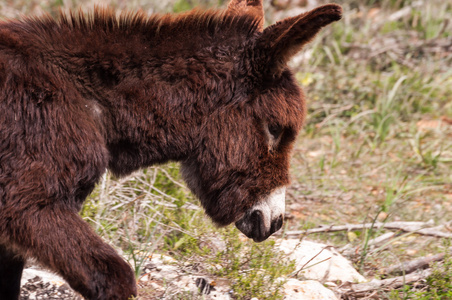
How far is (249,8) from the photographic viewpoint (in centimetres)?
319

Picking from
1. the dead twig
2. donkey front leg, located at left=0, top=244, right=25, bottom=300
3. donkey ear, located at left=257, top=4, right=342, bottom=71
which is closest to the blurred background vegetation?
the dead twig

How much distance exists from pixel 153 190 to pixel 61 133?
6.70ft

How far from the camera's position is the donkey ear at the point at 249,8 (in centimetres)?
299

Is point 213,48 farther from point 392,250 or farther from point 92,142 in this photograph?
A: point 392,250

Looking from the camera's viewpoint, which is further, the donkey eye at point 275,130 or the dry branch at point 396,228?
the dry branch at point 396,228

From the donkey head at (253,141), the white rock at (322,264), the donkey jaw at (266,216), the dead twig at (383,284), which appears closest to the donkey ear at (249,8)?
the donkey head at (253,141)

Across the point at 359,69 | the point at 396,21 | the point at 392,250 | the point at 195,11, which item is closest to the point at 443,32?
the point at 396,21

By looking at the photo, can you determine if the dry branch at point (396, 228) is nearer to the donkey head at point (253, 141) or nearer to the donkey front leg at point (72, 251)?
the donkey head at point (253, 141)

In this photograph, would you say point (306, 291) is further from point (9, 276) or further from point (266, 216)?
point (9, 276)

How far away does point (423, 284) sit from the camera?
3359 mm

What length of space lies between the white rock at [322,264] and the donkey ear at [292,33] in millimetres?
1267

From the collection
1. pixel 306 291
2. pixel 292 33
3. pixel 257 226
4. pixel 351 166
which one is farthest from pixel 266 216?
pixel 351 166

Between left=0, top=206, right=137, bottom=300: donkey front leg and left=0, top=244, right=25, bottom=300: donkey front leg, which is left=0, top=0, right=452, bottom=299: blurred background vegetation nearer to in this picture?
left=0, top=244, right=25, bottom=300: donkey front leg

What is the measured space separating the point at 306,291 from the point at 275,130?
3.10ft
